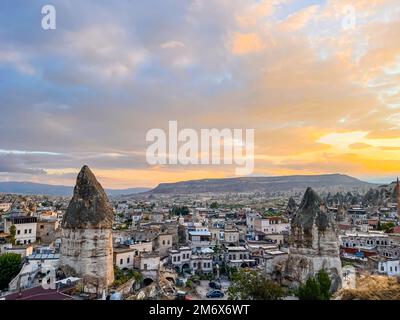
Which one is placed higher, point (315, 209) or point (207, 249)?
point (315, 209)

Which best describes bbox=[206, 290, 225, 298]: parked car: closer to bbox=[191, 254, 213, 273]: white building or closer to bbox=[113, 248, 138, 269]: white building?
bbox=[191, 254, 213, 273]: white building

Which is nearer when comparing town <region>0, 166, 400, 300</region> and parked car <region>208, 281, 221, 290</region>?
town <region>0, 166, 400, 300</region>

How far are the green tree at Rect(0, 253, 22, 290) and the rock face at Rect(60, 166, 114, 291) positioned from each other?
3.39m

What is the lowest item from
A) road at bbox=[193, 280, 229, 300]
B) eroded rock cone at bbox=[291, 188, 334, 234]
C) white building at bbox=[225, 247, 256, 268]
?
road at bbox=[193, 280, 229, 300]

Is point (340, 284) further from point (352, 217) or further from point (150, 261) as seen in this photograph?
point (352, 217)

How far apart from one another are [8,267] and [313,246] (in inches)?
845

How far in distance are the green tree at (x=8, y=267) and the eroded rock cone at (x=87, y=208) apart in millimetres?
4234

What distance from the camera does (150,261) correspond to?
2820 centimetres

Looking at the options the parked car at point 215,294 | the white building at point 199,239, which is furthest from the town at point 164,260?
the white building at point 199,239

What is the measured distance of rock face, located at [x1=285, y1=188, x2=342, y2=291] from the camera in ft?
87.5

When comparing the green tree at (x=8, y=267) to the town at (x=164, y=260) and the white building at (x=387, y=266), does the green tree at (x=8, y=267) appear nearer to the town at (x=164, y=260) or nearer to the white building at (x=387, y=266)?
the town at (x=164, y=260)

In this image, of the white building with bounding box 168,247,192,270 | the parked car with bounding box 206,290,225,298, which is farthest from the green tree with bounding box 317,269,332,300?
the white building with bounding box 168,247,192,270
